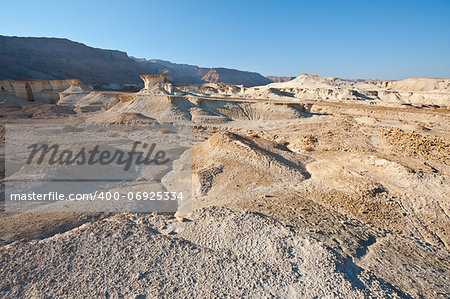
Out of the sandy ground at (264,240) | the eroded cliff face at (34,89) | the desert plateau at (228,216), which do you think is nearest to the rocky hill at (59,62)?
the eroded cliff face at (34,89)

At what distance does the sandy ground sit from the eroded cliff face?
129ft

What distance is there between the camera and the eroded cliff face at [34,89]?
33906 mm

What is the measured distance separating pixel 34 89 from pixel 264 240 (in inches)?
1836

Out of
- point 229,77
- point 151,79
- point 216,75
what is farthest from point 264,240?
point 229,77

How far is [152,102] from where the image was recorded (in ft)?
86.4

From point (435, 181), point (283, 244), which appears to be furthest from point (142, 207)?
point (435, 181)

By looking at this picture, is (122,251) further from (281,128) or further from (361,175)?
(281,128)

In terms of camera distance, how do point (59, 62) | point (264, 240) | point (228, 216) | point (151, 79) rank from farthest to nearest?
point (59, 62) < point (151, 79) < point (228, 216) < point (264, 240)

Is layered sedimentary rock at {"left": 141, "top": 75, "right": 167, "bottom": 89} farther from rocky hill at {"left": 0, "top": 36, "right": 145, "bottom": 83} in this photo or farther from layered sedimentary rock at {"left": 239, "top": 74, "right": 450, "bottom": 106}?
rocky hill at {"left": 0, "top": 36, "right": 145, "bottom": 83}

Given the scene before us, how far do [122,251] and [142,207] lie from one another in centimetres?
364

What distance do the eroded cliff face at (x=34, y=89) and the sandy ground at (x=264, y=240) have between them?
129ft

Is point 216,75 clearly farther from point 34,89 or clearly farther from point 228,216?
point 228,216

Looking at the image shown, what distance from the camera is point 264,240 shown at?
455 centimetres

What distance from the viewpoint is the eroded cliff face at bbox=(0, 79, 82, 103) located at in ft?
111
